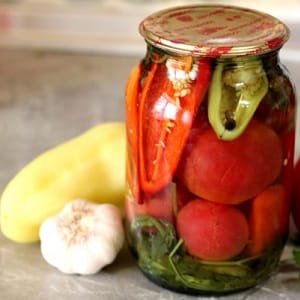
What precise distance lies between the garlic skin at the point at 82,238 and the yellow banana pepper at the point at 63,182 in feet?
0.08

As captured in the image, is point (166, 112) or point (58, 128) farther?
point (58, 128)

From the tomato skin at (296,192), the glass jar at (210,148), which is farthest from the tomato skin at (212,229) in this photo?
the tomato skin at (296,192)

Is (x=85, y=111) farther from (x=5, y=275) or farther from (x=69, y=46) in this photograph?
(x=5, y=275)

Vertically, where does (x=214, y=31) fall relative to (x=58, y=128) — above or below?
above

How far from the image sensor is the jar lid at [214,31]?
2.30ft

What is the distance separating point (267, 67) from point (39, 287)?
296 mm

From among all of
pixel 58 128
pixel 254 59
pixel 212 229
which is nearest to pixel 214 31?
pixel 254 59

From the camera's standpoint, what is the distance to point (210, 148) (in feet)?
2.39

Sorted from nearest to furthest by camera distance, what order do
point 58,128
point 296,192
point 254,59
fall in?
point 254,59 → point 296,192 → point 58,128

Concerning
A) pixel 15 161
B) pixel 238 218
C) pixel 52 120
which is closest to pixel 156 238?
pixel 238 218

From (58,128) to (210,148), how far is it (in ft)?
1.39

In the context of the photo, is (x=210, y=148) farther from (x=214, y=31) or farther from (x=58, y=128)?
(x=58, y=128)

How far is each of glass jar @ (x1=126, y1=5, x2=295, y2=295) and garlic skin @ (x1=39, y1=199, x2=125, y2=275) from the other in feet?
0.10

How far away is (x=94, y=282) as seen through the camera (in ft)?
2.68
